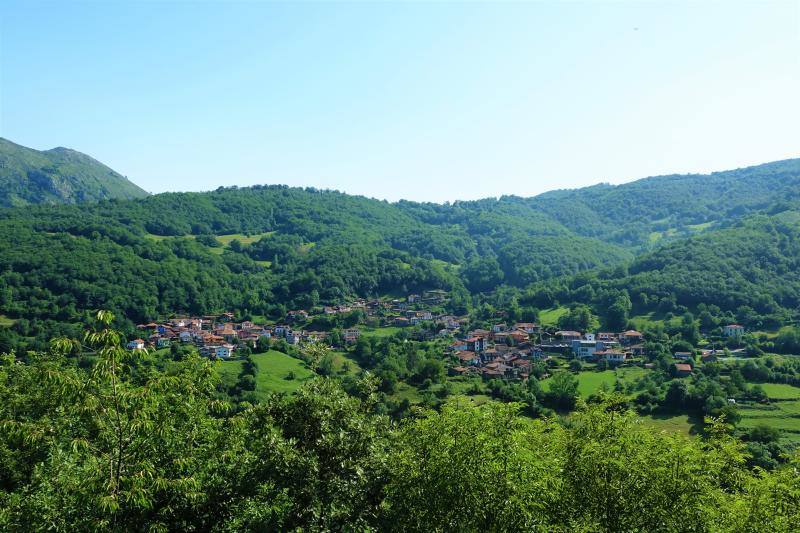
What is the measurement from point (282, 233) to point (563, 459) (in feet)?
591

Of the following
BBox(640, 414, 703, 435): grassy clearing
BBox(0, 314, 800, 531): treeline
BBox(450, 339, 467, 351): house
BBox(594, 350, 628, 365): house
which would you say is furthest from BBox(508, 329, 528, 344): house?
BBox(0, 314, 800, 531): treeline

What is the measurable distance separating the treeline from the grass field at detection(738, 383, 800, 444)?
1813 inches

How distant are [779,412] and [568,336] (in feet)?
128

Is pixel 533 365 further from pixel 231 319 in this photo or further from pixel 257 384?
pixel 231 319

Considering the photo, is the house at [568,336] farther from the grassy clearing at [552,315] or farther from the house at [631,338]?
the grassy clearing at [552,315]

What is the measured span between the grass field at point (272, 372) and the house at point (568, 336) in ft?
154

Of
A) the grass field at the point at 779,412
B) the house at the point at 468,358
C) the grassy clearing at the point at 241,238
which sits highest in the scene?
the grassy clearing at the point at 241,238

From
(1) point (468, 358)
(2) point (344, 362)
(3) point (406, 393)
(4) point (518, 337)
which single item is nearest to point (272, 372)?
(2) point (344, 362)

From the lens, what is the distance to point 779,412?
52.4 meters

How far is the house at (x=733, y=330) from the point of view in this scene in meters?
80.5

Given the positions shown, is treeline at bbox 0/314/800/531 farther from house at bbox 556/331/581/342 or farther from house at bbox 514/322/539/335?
house at bbox 514/322/539/335

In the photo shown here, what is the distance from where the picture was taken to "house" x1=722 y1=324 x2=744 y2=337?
80506 mm

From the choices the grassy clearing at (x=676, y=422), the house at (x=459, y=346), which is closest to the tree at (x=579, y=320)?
the house at (x=459, y=346)

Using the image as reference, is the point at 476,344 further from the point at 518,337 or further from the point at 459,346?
the point at 518,337
